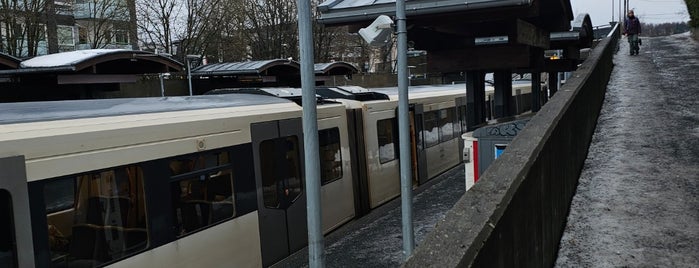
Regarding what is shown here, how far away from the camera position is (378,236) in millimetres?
9531

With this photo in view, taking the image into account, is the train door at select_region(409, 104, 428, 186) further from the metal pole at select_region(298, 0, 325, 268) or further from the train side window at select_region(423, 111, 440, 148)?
the metal pole at select_region(298, 0, 325, 268)

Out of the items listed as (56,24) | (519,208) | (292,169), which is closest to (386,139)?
(292,169)

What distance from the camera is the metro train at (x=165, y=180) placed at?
473cm

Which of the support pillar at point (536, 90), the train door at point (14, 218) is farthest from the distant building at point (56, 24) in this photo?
the train door at point (14, 218)

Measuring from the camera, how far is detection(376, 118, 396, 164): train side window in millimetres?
11477

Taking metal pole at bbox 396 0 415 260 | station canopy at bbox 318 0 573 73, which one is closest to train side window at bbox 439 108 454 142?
station canopy at bbox 318 0 573 73

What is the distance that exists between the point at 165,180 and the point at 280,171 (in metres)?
2.15

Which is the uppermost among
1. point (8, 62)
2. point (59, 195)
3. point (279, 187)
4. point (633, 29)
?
point (633, 29)

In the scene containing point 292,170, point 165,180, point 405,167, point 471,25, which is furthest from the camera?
point 471,25

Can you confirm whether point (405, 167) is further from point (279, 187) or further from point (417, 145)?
point (417, 145)

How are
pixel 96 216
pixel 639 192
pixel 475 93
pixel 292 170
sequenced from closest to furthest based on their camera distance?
pixel 96 216 < pixel 639 192 < pixel 292 170 < pixel 475 93

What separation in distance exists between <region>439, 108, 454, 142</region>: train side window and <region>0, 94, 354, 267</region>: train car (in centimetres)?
743

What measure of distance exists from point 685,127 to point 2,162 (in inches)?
363

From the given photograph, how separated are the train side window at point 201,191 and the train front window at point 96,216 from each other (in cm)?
49
